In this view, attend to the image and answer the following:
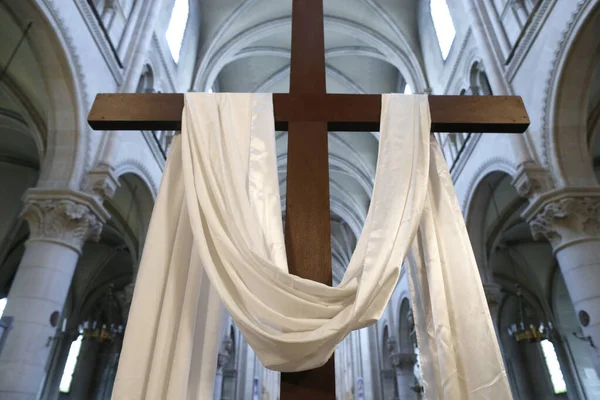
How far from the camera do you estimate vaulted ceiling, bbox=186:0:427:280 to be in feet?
43.7

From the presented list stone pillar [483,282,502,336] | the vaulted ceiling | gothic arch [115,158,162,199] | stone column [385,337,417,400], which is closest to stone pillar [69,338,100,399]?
the vaulted ceiling

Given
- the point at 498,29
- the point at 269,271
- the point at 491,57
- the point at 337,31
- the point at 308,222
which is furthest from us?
the point at 337,31

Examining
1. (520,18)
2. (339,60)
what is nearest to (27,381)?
(520,18)

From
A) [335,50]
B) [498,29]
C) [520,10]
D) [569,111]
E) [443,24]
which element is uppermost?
[335,50]

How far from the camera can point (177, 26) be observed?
11898 millimetres

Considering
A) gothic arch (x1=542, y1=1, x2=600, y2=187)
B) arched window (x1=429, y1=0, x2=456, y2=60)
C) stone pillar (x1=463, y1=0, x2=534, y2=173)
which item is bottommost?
gothic arch (x1=542, y1=1, x2=600, y2=187)

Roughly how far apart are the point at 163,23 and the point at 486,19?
7.09 meters

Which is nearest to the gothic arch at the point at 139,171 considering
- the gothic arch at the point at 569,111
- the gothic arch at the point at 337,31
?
the gothic arch at the point at 337,31

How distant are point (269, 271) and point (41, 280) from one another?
5090 millimetres

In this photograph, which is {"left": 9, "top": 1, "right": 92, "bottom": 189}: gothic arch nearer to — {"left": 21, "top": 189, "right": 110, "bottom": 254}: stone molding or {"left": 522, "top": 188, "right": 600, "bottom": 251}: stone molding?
{"left": 21, "top": 189, "right": 110, "bottom": 254}: stone molding

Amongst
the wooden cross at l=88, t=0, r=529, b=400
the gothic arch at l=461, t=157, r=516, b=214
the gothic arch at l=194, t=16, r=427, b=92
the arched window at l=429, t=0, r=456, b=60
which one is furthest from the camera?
the gothic arch at l=194, t=16, r=427, b=92

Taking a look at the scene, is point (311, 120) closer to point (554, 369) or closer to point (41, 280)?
point (41, 280)

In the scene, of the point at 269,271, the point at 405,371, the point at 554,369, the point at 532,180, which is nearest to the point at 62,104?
the point at 269,271

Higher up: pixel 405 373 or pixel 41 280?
pixel 405 373
